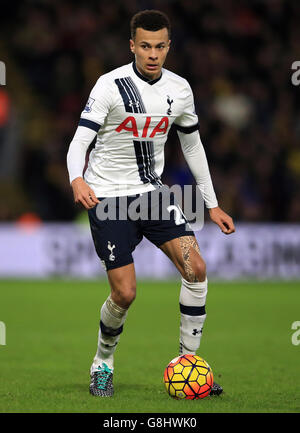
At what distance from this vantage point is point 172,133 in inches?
627

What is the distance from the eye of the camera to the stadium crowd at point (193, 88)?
50.9 feet

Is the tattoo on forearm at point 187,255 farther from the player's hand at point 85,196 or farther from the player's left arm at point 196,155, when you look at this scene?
the player's hand at point 85,196

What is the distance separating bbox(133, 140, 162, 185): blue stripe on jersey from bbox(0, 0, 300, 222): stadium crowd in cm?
926

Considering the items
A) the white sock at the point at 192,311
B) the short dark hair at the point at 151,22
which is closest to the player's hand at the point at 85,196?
the white sock at the point at 192,311

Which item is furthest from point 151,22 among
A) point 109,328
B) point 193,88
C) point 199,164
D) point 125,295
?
point 193,88

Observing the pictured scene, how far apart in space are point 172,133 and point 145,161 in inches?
408

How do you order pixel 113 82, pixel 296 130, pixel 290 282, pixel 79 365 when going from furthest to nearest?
pixel 296 130 < pixel 290 282 < pixel 79 365 < pixel 113 82

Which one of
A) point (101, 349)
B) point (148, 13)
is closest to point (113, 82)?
point (148, 13)

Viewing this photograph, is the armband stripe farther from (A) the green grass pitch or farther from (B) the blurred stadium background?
(B) the blurred stadium background

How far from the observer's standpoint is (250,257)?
47.6ft

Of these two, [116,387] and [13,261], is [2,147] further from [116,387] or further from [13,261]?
[116,387]

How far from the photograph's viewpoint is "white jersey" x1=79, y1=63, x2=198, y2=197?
5461 millimetres

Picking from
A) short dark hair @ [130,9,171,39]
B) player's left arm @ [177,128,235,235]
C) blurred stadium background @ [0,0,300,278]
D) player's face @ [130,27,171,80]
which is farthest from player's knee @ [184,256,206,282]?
blurred stadium background @ [0,0,300,278]

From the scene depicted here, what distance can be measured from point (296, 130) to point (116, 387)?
11.2m
